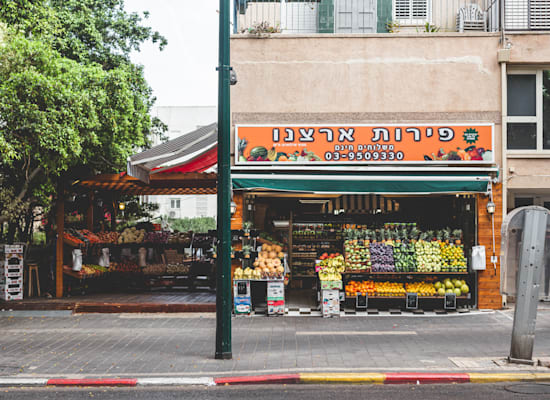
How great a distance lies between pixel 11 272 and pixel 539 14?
15852 millimetres

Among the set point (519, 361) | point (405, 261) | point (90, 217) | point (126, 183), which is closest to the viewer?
point (519, 361)

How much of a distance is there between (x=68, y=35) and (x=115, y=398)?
681 inches

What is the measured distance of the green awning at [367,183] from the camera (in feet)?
43.4

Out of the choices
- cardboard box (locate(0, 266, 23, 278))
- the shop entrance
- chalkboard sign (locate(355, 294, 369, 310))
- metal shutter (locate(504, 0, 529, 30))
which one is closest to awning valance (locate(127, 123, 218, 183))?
the shop entrance

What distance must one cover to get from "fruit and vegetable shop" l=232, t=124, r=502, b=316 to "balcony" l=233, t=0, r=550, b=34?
309 cm

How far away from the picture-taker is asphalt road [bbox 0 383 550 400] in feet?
24.5

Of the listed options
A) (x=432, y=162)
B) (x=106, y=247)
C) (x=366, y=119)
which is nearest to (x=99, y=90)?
(x=106, y=247)

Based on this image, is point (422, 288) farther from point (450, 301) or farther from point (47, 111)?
point (47, 111)

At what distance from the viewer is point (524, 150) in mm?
14078

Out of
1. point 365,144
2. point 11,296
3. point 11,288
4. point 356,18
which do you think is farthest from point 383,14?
point 11,296

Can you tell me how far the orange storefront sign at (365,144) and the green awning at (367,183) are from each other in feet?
1.48

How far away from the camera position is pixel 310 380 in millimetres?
8141

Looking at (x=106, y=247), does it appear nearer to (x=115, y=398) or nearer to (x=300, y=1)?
(x=300, y=1)

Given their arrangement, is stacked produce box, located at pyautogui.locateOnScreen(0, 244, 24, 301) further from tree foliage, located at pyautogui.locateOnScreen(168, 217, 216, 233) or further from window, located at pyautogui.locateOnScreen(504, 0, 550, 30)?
tree foliage, located at pyautogui.locateOnScreen(168, 217, 216, 233)
